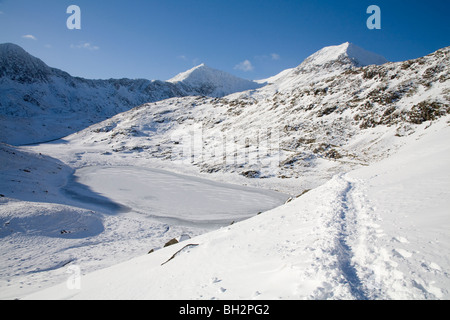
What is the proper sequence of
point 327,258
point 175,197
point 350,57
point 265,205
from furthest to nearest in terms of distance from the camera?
point 350,57 < point 175,197 < point 265,205 < point 327,258

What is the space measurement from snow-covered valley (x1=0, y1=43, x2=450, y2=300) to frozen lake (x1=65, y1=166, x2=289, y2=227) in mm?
273

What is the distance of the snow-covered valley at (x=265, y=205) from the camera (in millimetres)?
5121

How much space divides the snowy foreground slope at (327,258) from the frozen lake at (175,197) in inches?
573

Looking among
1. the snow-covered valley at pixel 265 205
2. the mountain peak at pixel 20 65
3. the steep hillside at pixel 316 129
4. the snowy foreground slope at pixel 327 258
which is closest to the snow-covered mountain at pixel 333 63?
the steep hillside at pixel 316 129

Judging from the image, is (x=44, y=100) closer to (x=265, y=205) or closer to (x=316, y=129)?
(x=316, y=129)

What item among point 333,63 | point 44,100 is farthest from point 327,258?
point 333,63

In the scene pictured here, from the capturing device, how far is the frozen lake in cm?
2425

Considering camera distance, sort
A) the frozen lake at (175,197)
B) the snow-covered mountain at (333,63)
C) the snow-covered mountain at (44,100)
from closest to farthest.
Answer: the frozen lake at (175,197) < the snow-covered mountain at (44,100) < the snow-covered mountain at (333,63)

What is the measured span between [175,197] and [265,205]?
1270 centimetres

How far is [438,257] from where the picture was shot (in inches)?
181

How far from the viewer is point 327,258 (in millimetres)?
5234

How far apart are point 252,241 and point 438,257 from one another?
5.03 metres

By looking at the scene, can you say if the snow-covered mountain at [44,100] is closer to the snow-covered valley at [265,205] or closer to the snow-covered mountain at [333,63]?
the snow-covered valley at [265,205]

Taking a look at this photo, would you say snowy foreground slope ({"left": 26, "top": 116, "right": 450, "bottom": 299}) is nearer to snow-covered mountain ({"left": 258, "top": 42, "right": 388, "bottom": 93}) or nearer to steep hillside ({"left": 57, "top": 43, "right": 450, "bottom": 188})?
steep hillside ({"left": 57, "top": 43, "right": 450, "bottom": 188})
